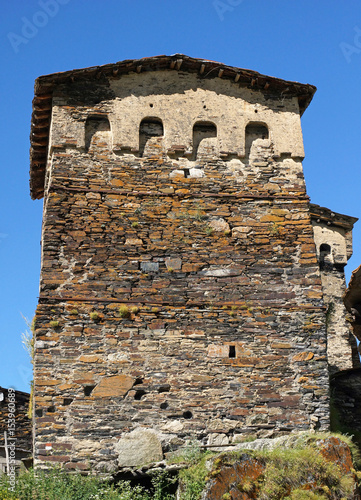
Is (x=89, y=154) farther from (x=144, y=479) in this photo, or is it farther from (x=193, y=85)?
(x=144, y=479)

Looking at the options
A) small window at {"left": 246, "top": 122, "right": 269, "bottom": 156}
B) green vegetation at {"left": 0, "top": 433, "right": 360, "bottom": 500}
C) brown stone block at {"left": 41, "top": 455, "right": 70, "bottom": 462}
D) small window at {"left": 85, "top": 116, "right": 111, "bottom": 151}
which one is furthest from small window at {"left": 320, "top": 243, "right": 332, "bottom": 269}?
brown stone block at {"left": 41, "top": 455, "right": 70, "bottom": 462}

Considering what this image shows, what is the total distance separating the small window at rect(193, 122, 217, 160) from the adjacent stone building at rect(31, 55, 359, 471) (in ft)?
0.07

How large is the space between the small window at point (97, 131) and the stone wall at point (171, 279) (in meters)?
0.02

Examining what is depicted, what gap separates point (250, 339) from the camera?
39.2 feet

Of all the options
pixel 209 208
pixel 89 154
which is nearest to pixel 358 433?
pixel 209 208

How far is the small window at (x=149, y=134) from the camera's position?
42.7 feet

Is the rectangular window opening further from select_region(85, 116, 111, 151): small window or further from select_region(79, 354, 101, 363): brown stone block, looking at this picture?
select_region(85, 116, 111, 151): small window

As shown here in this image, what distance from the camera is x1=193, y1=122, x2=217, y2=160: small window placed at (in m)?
13.1

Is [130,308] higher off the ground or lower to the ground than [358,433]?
higher

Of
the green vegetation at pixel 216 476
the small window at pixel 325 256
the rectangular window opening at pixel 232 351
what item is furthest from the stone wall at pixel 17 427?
the small window at pixel 325 256

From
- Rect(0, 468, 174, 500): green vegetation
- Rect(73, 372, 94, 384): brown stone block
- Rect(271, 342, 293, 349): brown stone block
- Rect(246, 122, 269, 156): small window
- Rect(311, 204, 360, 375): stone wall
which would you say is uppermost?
Rect(246, 122, 269, 156): small window

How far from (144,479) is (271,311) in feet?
10.5

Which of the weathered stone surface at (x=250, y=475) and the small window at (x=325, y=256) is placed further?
the small window at (x=325, y=256)

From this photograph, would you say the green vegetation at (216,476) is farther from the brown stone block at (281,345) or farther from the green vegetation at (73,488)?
the brown stone block at (281,345)
